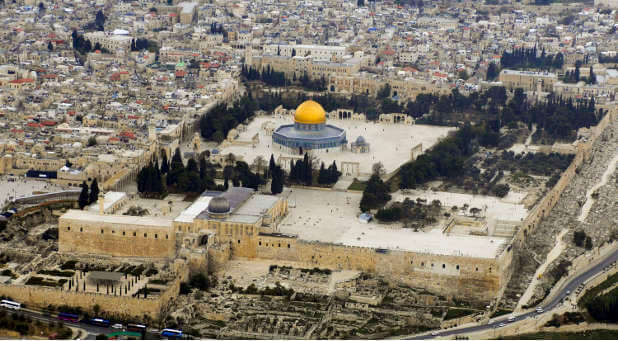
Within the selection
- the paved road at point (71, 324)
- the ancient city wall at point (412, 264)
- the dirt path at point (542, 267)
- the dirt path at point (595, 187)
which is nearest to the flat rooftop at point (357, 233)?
the ancient city wall at point (412, 264)

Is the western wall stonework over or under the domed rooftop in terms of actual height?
under

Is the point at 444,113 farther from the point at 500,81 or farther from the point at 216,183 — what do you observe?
the point at 216,183

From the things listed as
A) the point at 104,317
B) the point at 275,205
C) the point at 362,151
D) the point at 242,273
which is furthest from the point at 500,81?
the point at 104,317

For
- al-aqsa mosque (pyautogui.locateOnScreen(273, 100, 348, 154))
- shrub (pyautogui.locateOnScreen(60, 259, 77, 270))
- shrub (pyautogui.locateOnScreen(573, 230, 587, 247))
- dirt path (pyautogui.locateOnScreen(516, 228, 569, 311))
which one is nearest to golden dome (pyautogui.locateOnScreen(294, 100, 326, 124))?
al-aqsa mosque (pyautogui.locateOnScreen(273, 100, 348, 154))

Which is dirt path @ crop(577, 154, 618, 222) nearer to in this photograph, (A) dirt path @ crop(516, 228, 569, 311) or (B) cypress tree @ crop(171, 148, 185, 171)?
(A) dirt path @ crop(516, 228, 569, 311)

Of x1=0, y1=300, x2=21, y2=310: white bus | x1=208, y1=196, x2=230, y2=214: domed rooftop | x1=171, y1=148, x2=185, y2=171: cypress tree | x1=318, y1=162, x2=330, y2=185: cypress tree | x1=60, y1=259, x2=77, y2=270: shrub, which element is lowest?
x1=0, y1=300, x2=21, y2=310: white bus

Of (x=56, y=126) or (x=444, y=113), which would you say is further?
(x=444, y=113)

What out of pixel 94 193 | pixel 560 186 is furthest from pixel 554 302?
pixel 94 193
